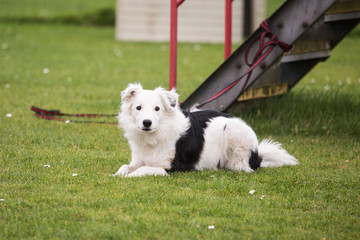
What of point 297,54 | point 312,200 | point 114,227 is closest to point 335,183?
point 312,200

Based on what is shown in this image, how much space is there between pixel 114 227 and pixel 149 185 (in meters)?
1.03

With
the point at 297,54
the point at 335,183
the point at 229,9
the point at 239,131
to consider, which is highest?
the point at 229,9

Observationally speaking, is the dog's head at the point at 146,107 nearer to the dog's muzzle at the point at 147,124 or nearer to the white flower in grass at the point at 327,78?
the dog's muzzle at the point at 147,124

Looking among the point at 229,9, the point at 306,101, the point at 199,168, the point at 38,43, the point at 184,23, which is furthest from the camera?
the point at 184,23

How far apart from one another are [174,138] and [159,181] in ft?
1.93

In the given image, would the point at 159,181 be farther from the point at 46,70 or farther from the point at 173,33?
the point at 46,70

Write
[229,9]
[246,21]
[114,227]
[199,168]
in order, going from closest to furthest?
[114,227] → [199,168] → [229,9] → [246,21]

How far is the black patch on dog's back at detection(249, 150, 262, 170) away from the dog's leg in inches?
41.3

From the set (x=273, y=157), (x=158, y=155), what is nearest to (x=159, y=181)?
(x=158, y=155)

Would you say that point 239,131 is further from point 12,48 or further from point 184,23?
point 184,23

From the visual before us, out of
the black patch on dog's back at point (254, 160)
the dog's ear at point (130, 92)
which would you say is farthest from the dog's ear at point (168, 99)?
the black patch on dog's back at point (254, 160)

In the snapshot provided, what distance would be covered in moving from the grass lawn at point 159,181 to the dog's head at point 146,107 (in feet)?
1.84

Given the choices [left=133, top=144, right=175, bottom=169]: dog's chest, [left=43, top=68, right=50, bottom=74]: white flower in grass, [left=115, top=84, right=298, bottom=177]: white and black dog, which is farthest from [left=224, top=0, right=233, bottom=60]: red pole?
[left=43, top=68, right=50, bottom=74]: white flower in grass

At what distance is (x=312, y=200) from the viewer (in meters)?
4.52
